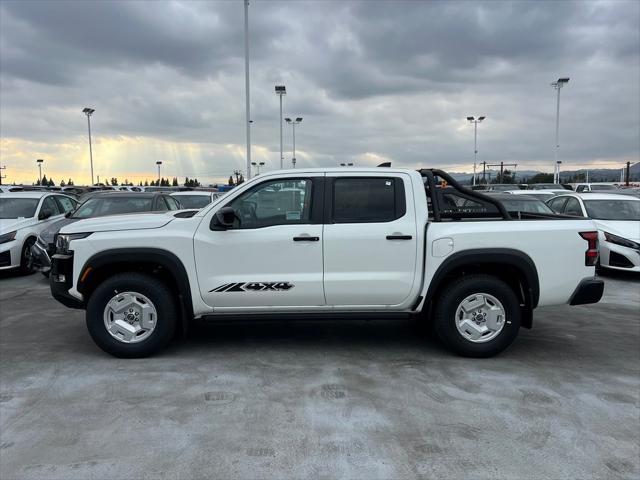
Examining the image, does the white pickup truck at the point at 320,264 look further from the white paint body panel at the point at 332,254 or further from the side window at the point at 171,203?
the side window at the point at 171,203

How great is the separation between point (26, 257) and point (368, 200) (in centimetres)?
787

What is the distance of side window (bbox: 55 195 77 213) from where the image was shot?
11.8 meters

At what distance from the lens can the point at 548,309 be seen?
7.18 m

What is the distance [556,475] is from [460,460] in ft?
1.84

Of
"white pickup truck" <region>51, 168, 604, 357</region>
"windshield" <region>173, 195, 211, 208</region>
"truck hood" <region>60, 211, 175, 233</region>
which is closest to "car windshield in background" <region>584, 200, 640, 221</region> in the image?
"white pickup truck" <region>51, 168, 604, 357</region>

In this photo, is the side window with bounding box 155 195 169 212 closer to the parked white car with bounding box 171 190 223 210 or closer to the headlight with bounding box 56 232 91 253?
the parked white car with bounding box 171 190 223 210

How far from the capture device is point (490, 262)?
4.96 metres

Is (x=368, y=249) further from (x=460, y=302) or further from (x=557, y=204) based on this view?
(x=557, y=204)

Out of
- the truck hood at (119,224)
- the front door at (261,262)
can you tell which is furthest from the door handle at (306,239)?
the truck hood at (119,224)

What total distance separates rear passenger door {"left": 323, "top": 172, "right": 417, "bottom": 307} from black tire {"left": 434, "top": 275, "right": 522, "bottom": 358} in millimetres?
403

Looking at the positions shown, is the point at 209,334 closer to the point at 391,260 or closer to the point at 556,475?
the point at 391,260

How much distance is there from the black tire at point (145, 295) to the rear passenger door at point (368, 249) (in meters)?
1.55

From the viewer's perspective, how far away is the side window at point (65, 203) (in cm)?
1177

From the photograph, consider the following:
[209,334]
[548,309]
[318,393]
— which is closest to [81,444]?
[318,393]
